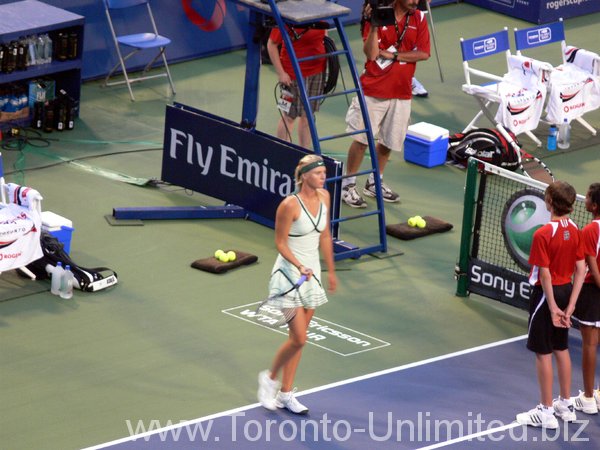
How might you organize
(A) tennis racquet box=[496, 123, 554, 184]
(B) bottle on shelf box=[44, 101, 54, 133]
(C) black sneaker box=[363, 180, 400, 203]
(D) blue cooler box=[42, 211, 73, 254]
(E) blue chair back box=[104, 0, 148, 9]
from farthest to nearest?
(E) blue chair back box=[104, 0, 148, 9], (B) bottle on shelf box=[44, 101, 54, 133], (A) tennis racquet box=[496, 123, 554, 184], (C) black sneaker box=[363, 180, 400, 203], (D) blue cooler box=[42, 211, 73, 254]

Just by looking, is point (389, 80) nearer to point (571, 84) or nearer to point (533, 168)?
point (533, 168)

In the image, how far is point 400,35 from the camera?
13.7m

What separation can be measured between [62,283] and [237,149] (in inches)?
103

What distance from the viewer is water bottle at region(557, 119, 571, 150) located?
1623cm

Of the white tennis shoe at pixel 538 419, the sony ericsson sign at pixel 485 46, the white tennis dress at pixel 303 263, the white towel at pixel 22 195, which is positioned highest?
the white tennis dress at pixel 303 263

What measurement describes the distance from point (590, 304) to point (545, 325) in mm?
486

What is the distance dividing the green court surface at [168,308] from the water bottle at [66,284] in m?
0.08

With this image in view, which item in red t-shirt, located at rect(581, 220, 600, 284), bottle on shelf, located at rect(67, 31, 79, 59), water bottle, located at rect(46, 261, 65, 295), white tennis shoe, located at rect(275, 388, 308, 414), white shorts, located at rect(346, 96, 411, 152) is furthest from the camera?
bottle on shelf, located at rect(67, 31, 79, 59)

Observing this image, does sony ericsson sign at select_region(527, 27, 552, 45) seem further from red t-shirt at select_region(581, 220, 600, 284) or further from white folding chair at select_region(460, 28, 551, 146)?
red t-shirt at select_region(581, 220, 600, 284)

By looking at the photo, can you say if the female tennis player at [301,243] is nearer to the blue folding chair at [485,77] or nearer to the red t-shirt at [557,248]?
the red t-shirt at [557,248]

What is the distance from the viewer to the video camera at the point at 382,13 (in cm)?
1280

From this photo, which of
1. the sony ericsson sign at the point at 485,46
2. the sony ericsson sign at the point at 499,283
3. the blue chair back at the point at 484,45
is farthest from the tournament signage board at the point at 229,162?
the sony ericsson sign at the point at 485,46

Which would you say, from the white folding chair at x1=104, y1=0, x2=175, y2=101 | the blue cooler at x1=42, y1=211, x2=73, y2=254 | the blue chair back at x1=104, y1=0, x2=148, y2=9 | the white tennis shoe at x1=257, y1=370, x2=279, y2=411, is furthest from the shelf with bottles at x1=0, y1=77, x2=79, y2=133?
the white tennis shoe at x1=257, y1=370, x2=279, y2=411

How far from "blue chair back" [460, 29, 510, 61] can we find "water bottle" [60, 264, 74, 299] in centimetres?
659
